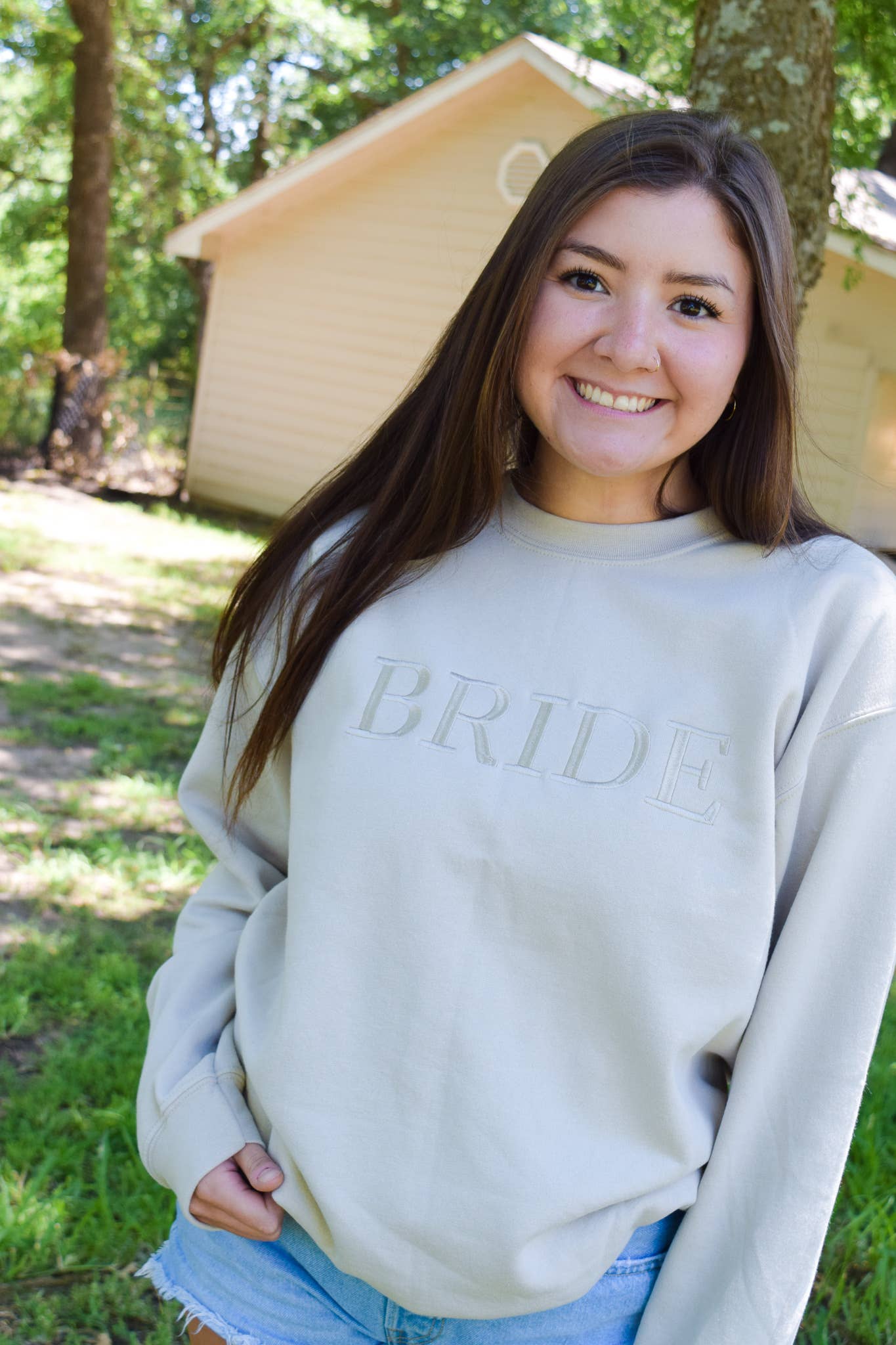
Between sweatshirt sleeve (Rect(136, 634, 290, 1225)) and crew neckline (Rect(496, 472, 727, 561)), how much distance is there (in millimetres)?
429

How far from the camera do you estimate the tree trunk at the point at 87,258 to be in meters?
13.8

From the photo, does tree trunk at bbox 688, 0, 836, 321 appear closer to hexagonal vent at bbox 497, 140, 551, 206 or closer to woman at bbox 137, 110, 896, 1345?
woman at bbox 137, 110, 896, 1345

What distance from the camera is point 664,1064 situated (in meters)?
1.42

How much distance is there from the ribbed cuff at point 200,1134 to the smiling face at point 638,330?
882mm

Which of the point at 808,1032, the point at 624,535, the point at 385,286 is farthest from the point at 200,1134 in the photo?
the point at 385,286

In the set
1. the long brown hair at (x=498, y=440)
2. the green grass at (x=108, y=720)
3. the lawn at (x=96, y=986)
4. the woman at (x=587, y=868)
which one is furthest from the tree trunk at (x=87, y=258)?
the woman at (x=587, y=868)

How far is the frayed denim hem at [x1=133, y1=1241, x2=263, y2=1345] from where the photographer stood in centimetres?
151

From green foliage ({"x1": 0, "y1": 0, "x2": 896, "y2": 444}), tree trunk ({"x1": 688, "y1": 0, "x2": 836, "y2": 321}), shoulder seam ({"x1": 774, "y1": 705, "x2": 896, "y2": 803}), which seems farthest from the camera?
green foliage ({"x1": 0, "y1": 0, "x2": 896, "y2": 444})

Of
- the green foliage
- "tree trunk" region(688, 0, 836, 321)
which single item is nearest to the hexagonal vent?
the green foliage

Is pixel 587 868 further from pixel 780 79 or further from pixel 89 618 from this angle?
pixel 89 618

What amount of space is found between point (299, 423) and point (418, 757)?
1348 cm

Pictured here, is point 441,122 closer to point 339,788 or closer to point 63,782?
point 63,782

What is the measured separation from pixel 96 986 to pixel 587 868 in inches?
108

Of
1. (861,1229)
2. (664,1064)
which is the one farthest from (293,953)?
(861,1229)
